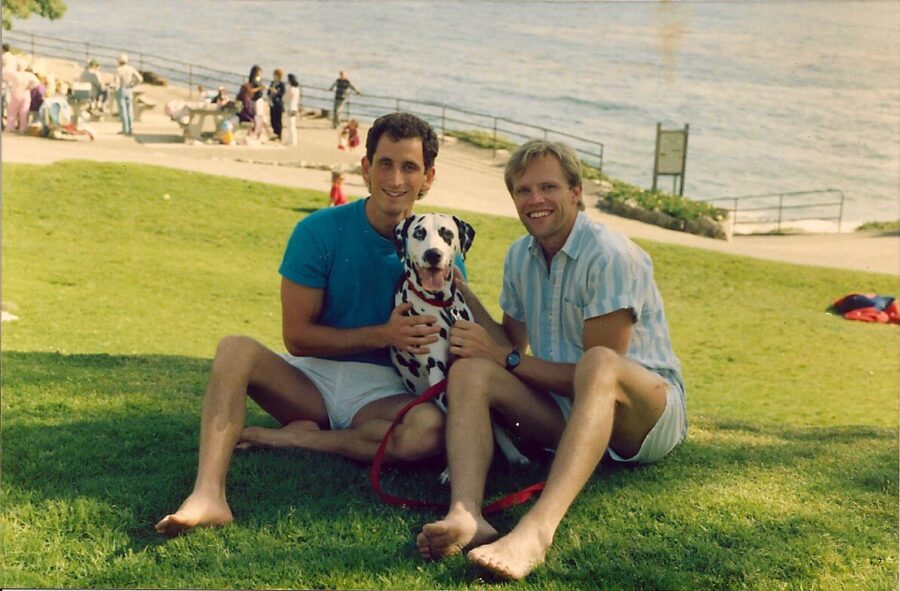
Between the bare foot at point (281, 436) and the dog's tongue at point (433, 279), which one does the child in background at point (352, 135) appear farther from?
the dog's tongue at point (433, 279)

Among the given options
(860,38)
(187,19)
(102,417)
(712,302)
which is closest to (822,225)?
(712,302)

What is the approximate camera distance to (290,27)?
21750 millimetres

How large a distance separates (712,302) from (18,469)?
11.8m

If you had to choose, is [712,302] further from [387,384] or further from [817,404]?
[387,384]

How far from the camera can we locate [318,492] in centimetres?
411

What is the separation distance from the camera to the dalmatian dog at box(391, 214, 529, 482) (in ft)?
13.1

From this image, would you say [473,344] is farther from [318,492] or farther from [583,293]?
[318,492]

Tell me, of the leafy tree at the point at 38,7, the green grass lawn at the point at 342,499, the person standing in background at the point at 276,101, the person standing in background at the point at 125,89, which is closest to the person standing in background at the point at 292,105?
the person standing in background at the point at 276,101

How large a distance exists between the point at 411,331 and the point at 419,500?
641 millimetres

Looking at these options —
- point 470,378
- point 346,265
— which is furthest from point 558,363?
point 346,265

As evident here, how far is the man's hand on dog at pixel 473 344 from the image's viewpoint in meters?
3.96

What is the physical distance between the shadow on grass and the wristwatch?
1.74 ft

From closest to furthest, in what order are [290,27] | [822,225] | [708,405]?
[708,405]
[290,27]
[822,225]

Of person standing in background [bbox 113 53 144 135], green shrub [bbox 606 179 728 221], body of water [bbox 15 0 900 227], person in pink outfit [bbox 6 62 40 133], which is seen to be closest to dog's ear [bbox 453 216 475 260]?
body of water [bbox 15 0 900 227]
